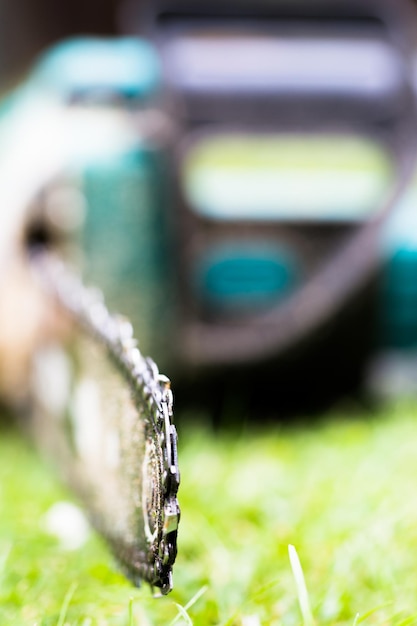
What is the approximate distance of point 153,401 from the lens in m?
0.77

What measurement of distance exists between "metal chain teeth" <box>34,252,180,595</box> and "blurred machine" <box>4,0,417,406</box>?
359 millimetres

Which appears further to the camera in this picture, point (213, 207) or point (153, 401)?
point (213, 207)

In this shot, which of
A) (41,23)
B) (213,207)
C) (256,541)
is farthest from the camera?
(41,23)

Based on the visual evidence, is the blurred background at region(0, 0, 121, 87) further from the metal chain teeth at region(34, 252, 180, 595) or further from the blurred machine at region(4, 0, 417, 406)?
the metal chain teeth at region(34, 252, 180, 595)

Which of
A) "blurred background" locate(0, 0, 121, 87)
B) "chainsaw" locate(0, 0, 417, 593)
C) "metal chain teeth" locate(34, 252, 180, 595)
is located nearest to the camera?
"metal chain teeth" locate(34, 252, 180, 595)

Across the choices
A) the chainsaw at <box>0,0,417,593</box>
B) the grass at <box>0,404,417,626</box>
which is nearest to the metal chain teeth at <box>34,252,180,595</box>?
the grass at <box>0,404,417,626</box>

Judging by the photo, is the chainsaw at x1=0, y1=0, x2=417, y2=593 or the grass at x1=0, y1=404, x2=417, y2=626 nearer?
the grass at x1=0, y1=404, x2=417, y2=626

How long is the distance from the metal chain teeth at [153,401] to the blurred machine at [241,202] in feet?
1.18

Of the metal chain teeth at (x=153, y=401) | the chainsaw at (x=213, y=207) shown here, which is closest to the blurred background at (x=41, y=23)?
the chainsaw at (x=213, y=207)

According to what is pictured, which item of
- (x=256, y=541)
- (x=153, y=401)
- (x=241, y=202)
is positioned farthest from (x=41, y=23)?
(x=153, y=401)

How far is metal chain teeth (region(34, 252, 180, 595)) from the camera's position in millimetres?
722

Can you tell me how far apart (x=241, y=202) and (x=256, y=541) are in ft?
1.95

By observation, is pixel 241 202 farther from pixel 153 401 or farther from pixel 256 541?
pixel 153 401

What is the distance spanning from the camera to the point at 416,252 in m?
1.59
